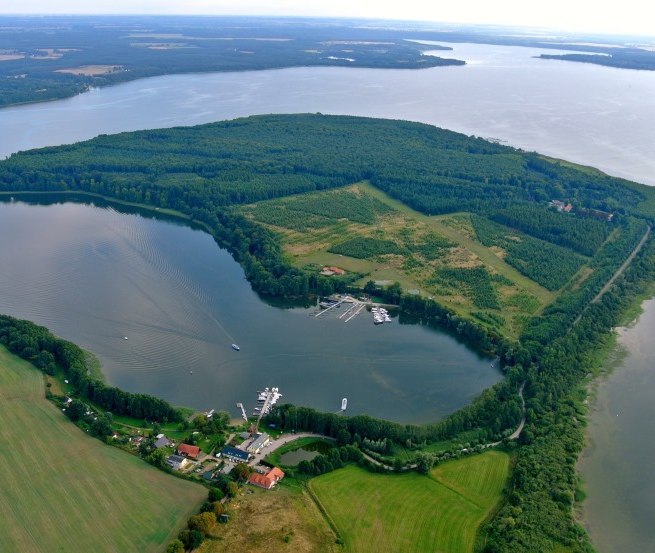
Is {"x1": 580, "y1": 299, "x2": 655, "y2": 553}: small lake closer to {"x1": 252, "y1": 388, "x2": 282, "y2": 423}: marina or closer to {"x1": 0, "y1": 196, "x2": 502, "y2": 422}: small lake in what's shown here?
{"x1": 0, "y1": 196, "x2": 502, "y2": 422}: small lake

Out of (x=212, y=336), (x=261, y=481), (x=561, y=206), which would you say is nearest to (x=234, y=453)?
(x=261, y=481)

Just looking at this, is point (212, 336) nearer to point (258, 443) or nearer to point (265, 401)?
point (265, 401)

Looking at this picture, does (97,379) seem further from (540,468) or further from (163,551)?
(540,468)

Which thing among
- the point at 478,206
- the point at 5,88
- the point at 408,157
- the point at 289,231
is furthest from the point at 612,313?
the point at 5,88

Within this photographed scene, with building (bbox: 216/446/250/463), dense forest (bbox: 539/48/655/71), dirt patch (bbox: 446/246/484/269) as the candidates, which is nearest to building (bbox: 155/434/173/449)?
building (bbox: 216/446/250/463)

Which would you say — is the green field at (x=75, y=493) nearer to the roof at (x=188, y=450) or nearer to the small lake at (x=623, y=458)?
the roof at (x=188, y=450)

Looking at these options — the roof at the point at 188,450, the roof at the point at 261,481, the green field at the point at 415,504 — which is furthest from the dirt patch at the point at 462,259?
the roof at the point at 188,450
